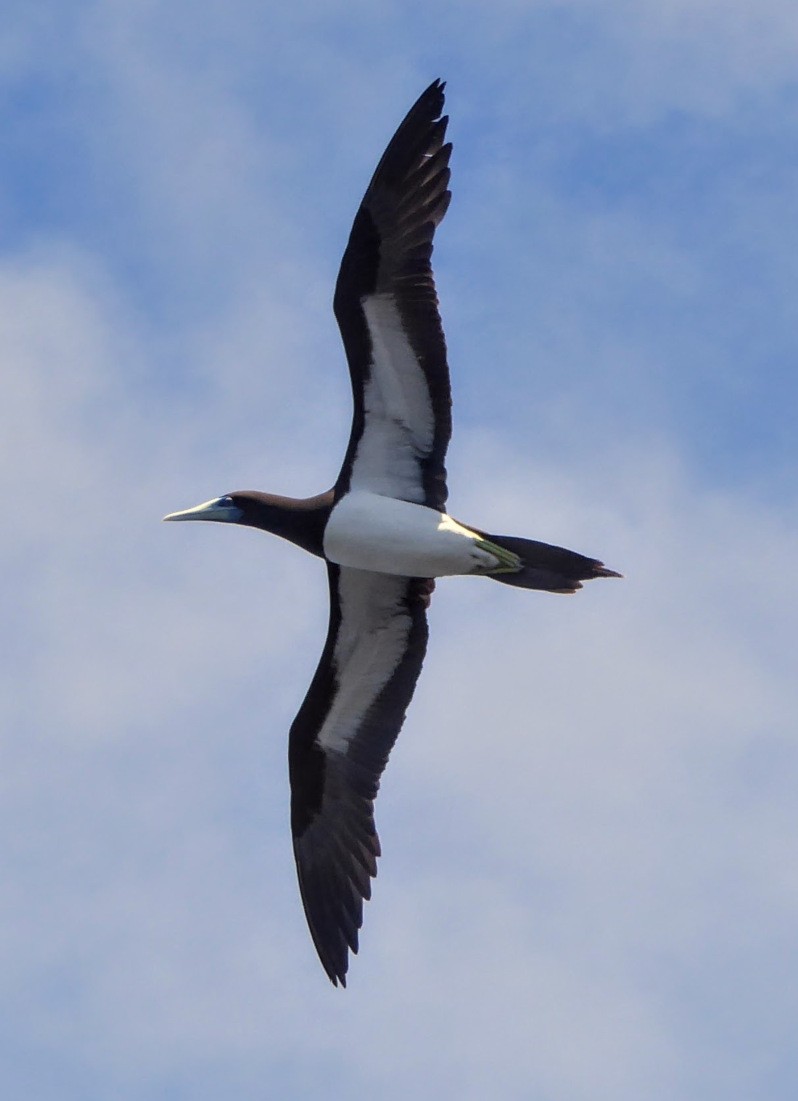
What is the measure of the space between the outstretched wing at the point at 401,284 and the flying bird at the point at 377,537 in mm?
12

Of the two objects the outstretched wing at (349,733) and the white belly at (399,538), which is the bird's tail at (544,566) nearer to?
the white belly at (399,538)

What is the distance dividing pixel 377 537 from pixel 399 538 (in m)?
→ 0.20

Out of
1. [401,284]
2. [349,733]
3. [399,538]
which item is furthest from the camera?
[349,733]

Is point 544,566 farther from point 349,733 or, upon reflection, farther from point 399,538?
point 349,733

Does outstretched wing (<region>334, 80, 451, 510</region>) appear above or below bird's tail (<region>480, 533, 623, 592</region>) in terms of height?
above

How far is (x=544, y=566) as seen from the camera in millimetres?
19984

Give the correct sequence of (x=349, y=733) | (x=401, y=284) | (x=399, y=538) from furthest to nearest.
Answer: (x=349, y=733) < (x=399, y=538) < (x=401, y=284)

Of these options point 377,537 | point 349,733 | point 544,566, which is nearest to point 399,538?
point 377,537

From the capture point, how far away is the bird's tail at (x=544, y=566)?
19.8 meters

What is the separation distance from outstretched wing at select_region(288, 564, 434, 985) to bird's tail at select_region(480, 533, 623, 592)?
5.04ft

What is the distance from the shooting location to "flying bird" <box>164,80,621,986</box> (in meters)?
19.7

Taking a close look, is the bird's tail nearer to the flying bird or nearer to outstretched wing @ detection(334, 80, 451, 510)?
the flying bird

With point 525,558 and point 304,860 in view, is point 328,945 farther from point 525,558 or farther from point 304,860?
point 525,558

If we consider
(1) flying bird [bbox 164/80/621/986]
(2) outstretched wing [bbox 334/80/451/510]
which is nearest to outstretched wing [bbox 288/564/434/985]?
(1) flying bird [bbox 164/80/621/986]
